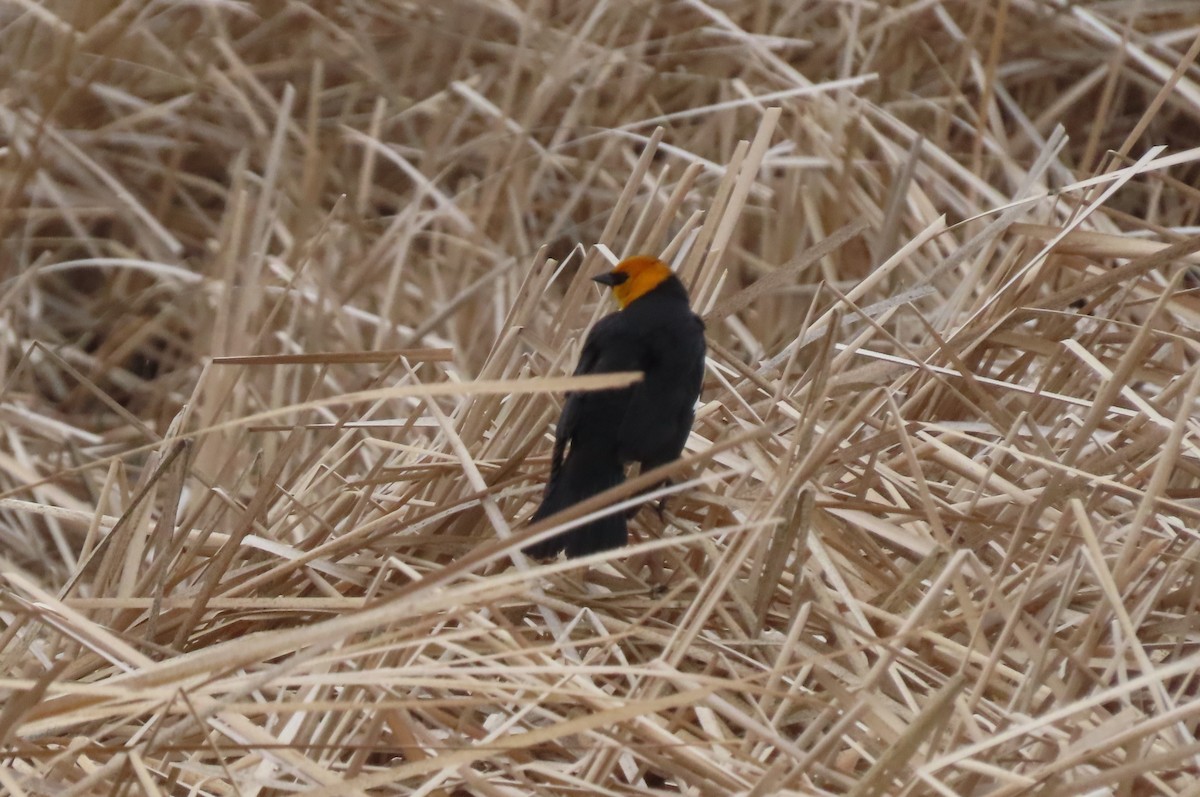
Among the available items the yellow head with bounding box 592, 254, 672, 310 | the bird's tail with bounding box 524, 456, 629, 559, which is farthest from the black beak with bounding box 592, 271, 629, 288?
the bird's tail with bounding box 524, 456, 629, 559

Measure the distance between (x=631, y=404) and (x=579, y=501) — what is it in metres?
0.15

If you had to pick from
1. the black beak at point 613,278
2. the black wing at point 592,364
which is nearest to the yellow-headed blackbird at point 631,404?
the black wing at point 592,364

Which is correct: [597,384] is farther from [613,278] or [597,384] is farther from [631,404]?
[613,278]

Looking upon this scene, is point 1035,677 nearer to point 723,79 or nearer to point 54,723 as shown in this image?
point 54,723

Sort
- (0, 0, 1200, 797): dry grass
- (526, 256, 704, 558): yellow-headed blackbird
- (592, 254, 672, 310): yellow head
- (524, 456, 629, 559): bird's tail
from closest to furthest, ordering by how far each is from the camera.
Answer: (0, 0, 1200, 797): dry grass, (524, 456, 629, 559): bird's tail, (526, 256, 704, 558): yellow-headed blackbird, (592, 254, 672, 310): yellow head

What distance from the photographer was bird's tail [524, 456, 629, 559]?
145cm

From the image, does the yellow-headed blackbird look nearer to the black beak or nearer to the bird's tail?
the bird's tail

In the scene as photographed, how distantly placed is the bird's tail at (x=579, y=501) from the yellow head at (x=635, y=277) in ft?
0.86

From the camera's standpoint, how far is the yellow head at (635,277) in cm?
179

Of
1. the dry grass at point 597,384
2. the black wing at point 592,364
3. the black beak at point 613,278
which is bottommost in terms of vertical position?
the dry grass at point 597,384

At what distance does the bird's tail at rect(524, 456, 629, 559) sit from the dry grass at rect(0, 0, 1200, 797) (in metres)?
0.04

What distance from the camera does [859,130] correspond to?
2910 millimetres

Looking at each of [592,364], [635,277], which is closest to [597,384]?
[592,364]

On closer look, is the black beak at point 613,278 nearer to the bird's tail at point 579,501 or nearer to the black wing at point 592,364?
the black wing at point 592,364
